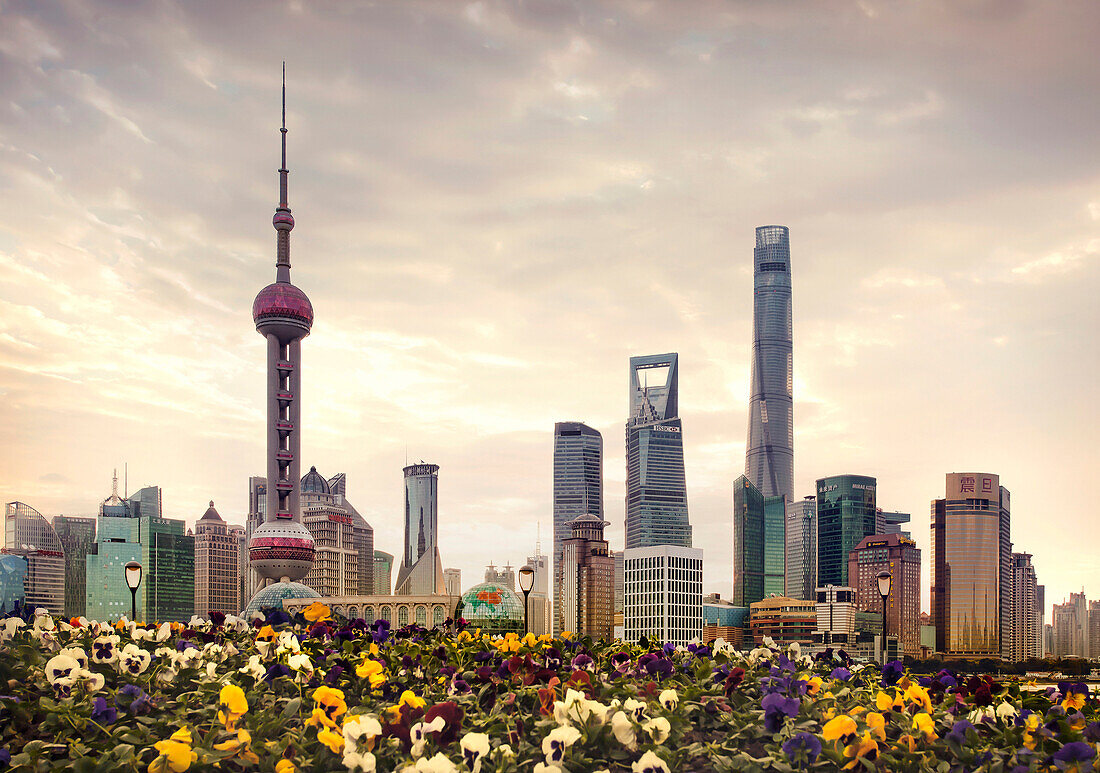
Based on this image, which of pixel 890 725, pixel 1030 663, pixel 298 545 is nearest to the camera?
pixel 890 725

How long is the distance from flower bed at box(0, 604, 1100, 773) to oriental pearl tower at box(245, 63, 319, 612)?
443 feet

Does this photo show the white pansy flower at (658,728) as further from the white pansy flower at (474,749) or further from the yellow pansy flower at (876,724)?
the yellow pansy flower at (876,724)

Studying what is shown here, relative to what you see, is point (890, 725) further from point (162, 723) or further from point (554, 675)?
point (162, 723)

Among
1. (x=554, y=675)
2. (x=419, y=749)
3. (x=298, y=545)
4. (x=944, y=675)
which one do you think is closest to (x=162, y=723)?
(x=419, y=749)

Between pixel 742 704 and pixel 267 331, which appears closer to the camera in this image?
pixel 742 704

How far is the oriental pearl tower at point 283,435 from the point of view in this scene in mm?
143125

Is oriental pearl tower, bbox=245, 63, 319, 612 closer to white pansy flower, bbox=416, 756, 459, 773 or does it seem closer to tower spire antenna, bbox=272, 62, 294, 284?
tower spire antenna, bbox=272, 62, 294, 284

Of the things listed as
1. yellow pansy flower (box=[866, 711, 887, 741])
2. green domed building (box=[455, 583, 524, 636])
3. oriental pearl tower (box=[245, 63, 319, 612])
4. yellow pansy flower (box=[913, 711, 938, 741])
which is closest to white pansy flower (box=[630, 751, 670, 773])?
yellow pansy flower (box=[866, 711, 887, 741])

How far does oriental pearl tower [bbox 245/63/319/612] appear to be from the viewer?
14312cm

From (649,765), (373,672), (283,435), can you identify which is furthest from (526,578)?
(283,435)

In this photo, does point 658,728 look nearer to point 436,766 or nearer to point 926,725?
point 436,766

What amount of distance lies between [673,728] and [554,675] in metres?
1.27

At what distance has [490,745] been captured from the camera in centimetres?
A: 707

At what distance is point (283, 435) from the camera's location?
145m
